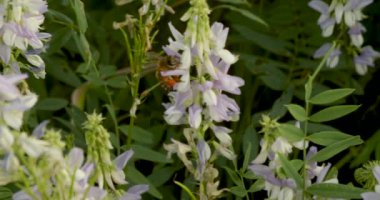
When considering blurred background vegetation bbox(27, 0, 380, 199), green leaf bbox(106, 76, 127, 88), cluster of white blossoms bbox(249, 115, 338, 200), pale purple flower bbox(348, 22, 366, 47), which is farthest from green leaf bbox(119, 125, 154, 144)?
pale purple flower bbox(348, 22, 366, 47)

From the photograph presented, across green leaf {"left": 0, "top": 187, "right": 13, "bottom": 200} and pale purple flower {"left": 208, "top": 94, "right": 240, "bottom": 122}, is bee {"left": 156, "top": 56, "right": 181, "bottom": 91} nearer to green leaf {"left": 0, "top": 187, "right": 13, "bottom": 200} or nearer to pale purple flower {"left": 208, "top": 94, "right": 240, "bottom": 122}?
pale purple flower {"left": 208, "top": 94, "right": 240, "bottom": 122}

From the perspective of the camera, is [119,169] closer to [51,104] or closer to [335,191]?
[335,191]

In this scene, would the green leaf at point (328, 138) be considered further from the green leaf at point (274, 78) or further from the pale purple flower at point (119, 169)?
the green leaf at point (274, 78)

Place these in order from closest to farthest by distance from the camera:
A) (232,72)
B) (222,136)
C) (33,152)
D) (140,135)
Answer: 1. (33,152)
2. (222,136)
3. (140,135)
4. (232,72)

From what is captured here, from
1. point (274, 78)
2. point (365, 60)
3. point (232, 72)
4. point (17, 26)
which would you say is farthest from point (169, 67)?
point (232, 72)

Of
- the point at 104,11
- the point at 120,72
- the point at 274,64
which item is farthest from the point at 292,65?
the point at 104,11

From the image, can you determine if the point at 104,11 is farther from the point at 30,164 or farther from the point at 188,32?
the point at 30,164
